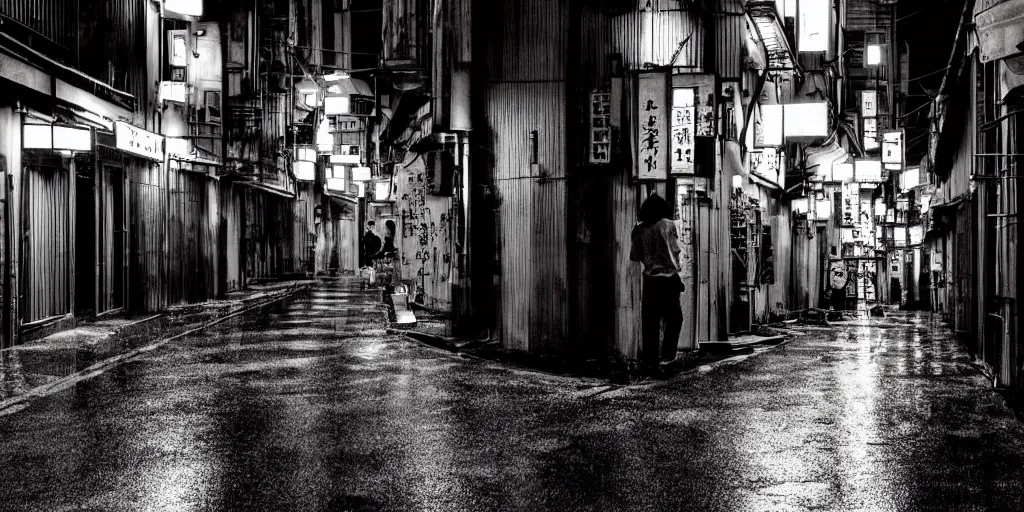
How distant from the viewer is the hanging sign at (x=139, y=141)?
872 inches

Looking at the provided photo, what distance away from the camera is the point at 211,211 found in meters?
35.2

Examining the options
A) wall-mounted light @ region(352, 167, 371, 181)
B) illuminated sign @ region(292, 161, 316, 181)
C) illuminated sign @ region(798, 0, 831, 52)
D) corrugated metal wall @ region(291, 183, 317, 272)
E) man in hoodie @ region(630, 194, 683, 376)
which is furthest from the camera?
corrugated metal wall @ region(291, 183, 317, 272)

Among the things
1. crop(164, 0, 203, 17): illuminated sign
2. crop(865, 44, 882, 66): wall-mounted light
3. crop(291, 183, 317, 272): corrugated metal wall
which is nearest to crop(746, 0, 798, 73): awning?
crop(164, 0, 203, 17): illuminated sign

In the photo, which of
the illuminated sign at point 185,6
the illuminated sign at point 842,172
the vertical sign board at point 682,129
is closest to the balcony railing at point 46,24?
the illuminated sign at point 185,6

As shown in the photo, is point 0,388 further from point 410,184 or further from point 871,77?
point 871,77

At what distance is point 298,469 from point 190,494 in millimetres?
998

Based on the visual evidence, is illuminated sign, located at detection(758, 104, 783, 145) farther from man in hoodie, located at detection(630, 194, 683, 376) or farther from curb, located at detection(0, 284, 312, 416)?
curb, located at detection(0, 284, 312, 416)

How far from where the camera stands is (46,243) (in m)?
20.0

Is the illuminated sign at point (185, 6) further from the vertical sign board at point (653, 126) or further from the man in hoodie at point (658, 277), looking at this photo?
the man in hoodie at point (658, 277)

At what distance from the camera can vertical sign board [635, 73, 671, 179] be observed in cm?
1577

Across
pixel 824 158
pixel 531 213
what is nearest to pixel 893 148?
pixel 824 158

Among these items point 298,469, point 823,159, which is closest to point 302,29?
point 823,159

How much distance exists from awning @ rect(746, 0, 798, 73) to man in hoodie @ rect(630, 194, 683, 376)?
273 inches

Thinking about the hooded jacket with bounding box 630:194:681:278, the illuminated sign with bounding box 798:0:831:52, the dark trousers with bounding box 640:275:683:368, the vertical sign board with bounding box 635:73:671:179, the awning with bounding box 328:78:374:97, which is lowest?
the dark trousers with bounding box 640:275:683:368
